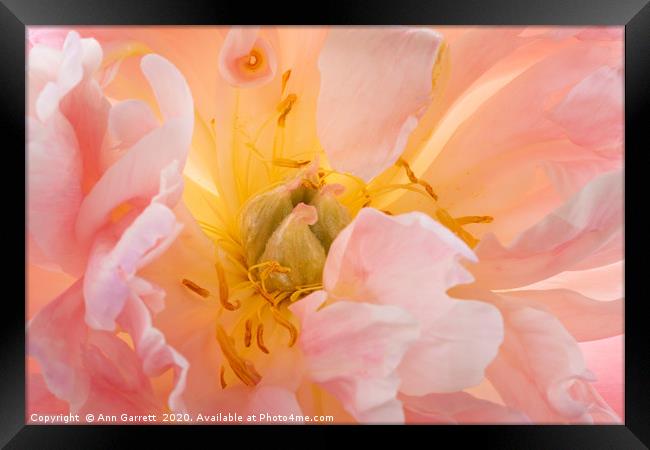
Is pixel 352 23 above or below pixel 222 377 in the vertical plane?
above

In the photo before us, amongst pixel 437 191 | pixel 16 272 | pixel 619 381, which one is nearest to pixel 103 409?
pixel 16 272

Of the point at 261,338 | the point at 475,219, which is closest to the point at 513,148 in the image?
the point at 475,219

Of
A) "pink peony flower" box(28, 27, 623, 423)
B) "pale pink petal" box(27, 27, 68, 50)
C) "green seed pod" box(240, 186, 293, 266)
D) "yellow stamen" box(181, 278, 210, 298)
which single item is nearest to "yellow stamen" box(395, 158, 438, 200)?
"pink peony flower" box(28, 27, 623, 423)

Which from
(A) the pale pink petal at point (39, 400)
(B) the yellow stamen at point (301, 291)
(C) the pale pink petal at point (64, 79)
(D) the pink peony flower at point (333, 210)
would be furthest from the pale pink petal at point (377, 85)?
(A) the pale pink petal at point (39, 400)

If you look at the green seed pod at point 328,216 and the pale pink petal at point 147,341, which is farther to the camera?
the green seed pod at point 328,216

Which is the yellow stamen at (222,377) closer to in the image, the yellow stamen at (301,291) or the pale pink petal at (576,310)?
the yellow stamen at (301,291)

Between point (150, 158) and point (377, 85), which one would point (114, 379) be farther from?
point (377, 85)
